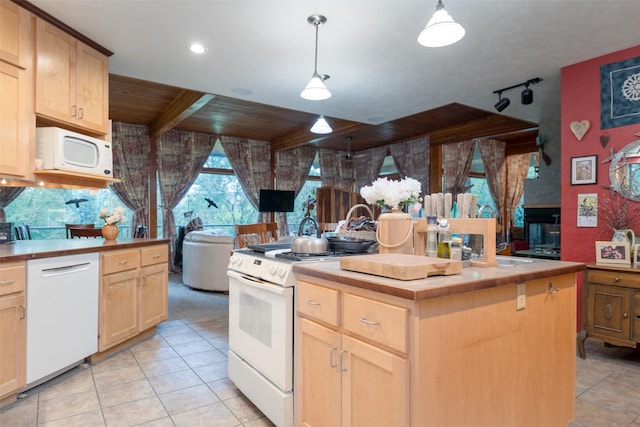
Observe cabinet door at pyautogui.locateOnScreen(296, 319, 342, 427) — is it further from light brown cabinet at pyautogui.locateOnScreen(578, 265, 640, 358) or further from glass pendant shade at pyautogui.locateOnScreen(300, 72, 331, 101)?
light brown cabinet at pyautogui.locateOnScreen(578, 265, 640, 358)

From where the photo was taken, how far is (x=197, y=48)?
3156mm

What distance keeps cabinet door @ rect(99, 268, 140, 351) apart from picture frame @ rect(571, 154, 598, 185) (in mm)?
3971

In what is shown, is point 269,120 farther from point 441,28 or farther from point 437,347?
point 437,347

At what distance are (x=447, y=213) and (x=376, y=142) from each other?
6.96 metres

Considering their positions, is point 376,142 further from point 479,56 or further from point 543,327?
point 543,327

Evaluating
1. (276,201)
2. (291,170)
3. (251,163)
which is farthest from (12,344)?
(291,170)

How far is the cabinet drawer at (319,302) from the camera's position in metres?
1.58

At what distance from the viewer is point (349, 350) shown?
4.96 ft

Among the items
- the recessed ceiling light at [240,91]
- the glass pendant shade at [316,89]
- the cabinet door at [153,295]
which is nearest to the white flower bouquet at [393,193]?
the glass pendant shade at [316,89]

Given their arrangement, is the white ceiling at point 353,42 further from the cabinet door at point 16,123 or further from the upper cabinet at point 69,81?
the cabinet door at point 16,123

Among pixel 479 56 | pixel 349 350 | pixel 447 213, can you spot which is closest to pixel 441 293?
pixel 349 350

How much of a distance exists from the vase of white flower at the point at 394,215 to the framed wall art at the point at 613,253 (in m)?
1.95

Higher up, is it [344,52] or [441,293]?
[344,52]

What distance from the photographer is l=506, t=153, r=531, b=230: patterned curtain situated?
8.52 meters
